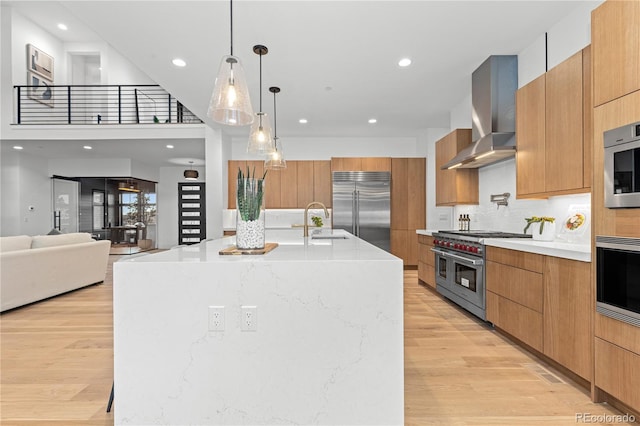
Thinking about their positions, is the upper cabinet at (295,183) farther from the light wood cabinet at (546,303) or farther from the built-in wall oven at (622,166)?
the built-in wall oven at (622,166)

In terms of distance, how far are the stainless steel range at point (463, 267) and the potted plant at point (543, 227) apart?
0.13 metres

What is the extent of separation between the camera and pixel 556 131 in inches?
106

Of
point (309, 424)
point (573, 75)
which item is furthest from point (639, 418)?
point (573, 75)

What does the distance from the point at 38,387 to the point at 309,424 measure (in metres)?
1.97

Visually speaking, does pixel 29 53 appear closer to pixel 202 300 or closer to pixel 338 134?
pixel 338 134

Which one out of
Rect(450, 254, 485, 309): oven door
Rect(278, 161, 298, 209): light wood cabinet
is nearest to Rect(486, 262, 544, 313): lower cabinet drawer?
Rect(450, 254, 485, 309): oven door

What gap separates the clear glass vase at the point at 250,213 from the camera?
1780 millimetres

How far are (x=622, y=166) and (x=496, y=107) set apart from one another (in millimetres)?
1965

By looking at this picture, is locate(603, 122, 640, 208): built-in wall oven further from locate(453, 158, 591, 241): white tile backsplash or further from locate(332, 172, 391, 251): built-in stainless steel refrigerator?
locate(332, 172, 391, 251): built-in stainless steel refrigerator

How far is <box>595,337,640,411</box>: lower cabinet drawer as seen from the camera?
174 centimetres

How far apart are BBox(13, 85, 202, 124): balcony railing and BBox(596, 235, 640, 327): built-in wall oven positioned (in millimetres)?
6904

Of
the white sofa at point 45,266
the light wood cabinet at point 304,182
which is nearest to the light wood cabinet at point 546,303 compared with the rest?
the light wood cabinet at point 304,182

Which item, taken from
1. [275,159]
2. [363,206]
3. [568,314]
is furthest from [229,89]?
[363,206]

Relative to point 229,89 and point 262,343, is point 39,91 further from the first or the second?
point 262,343
